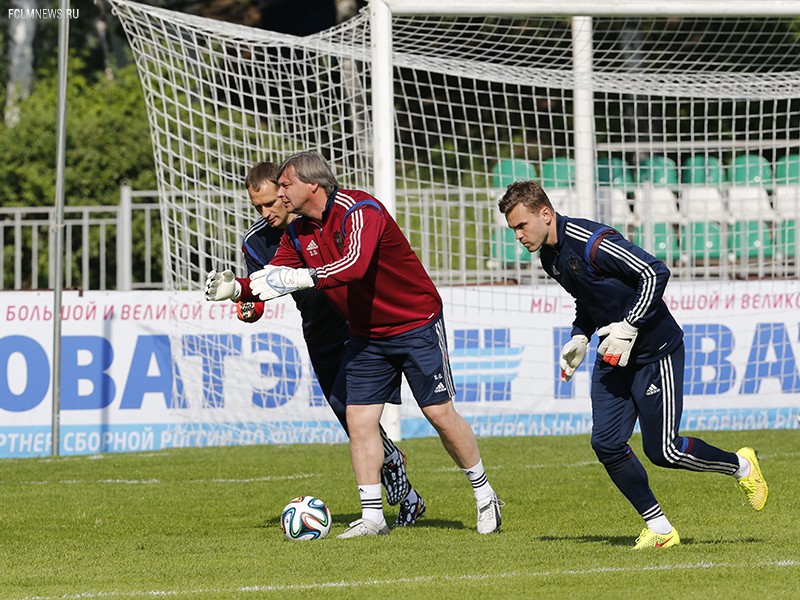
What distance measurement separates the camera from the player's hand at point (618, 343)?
7109mm

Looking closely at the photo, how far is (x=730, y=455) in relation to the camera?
7.57 metres

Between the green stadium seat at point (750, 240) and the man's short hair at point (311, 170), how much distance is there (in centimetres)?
907

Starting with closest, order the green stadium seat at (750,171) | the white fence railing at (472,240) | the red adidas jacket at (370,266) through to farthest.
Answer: the red adidas jacket at (370,266) < the white fence railing at (472,240) < the green stadium seat at (750,171)

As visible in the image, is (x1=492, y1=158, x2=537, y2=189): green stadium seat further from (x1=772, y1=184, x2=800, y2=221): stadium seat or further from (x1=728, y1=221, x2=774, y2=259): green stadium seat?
(x1=772, y1=184, x2=800, y2=221): stadium seat

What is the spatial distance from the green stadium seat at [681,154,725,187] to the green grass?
4452mm

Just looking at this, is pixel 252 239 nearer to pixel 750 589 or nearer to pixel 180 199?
pixel 750 589

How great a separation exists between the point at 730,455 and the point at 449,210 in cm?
890

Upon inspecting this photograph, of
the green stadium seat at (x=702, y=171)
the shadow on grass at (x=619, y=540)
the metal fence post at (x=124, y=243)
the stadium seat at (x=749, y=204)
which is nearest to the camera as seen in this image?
the shadow on grass at (x=619, y=540)

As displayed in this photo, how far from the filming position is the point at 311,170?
7.91 m

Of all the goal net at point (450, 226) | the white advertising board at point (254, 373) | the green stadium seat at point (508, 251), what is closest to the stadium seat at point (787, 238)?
the goal net at point (450, 226)

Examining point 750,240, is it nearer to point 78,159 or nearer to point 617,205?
point 617,205

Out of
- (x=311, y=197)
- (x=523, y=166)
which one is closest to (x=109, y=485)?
(x=311, y=197)

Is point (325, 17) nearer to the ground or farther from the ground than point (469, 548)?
farther from the ground

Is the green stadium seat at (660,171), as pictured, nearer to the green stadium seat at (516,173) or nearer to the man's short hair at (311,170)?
the green stadium seat at (516,173)
